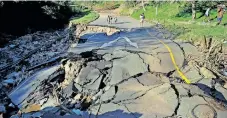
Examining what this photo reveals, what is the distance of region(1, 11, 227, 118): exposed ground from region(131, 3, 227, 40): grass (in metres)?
1.93

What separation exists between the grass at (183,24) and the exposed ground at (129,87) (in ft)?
6.33

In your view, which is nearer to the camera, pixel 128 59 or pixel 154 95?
pixel 154 95

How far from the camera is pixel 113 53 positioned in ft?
50.1

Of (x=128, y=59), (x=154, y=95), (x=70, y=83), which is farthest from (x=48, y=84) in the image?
(x=154, y=95)

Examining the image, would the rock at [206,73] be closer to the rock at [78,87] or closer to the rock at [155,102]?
the rock at [155,102]

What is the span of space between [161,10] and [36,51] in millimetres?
16873

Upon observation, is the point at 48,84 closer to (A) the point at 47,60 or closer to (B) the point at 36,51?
(A) the point at 47,60

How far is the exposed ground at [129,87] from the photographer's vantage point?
28.7ft

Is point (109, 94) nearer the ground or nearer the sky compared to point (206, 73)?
nearer the ground

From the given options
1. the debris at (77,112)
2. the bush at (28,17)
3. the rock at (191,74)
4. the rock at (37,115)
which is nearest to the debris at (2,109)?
the rock at (37,115)

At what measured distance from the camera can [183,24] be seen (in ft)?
81.0

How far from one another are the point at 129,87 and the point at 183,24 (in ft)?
50.8

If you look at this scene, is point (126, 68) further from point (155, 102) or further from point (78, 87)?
point (155, 102)

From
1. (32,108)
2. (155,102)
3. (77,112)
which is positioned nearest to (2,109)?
(32,108)
